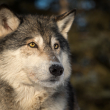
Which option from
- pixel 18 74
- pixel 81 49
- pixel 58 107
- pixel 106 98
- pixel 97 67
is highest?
pixel 18 74

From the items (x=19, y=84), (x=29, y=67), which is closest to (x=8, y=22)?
(x=29, y=67)

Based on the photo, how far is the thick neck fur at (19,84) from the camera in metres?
3.47

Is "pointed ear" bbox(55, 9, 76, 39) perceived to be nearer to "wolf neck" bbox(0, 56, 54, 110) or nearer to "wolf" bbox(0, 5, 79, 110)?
"wolf" bbox(0, 5, 79, 110)

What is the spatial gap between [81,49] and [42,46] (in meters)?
8.49

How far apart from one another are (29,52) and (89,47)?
8.67 metres

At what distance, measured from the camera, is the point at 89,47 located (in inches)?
465

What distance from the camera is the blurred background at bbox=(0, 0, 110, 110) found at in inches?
449

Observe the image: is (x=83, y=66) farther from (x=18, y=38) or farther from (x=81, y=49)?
(x=18, y=38)

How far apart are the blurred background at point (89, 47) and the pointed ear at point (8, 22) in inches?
318

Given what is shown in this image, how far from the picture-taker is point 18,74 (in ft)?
11.5

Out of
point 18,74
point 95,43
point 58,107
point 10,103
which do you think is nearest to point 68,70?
point 58,107

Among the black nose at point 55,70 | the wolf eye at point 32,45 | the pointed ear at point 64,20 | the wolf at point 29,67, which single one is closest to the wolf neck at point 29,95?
the wolf at point 29,67

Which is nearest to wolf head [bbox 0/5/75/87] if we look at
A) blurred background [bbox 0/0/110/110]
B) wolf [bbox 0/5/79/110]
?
wolf [bbox 0/5/79/110]

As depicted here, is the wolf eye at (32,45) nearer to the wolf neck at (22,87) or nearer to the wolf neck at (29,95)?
the wolf neck at (22,87)
